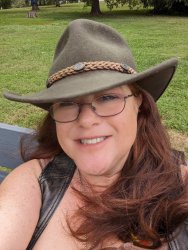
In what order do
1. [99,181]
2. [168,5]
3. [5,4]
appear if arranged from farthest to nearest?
1. [5,4]
2. [168,5]
3. [99,181]

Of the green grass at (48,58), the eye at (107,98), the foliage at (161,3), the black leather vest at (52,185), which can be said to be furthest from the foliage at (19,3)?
the eye at (107,98)

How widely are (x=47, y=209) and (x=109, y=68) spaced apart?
2.37 feet

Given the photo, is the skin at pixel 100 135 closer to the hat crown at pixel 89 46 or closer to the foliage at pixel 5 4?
the hat crown at pixel 89 46

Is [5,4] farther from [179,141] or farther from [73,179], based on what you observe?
[73,179]

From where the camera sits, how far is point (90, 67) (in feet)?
5.66

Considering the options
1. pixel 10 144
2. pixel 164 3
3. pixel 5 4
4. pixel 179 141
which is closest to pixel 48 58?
pixel 179 141

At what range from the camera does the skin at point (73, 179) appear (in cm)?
179

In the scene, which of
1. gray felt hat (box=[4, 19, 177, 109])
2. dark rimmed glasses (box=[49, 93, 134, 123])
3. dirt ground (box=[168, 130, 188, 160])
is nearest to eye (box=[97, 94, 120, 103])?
dark rimmed glasses (box=[49, 93, 134, 123])

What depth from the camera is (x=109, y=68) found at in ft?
5.67

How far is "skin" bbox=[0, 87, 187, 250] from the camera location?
5.89ft

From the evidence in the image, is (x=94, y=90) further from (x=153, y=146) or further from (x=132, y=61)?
(x=153, y=146)

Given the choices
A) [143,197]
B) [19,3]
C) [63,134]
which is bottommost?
[19,3]

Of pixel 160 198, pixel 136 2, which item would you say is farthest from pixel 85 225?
pixel 136 2

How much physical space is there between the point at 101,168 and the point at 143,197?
0.22m
